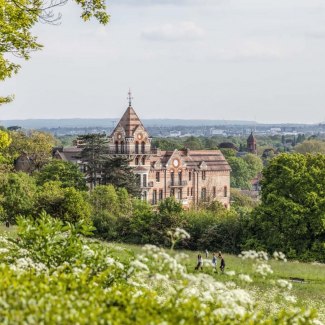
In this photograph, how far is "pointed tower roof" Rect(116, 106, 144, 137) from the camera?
261ft

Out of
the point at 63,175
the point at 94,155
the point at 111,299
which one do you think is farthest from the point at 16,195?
the point at 111,299

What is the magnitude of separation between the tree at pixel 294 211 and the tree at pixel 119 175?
2278cm

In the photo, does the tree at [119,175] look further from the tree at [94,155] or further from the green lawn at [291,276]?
the green lawn at [291,276]

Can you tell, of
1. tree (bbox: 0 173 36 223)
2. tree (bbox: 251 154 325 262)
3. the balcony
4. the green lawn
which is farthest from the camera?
the balcony

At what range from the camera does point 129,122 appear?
79.5m

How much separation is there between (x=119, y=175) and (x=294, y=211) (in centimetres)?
2593

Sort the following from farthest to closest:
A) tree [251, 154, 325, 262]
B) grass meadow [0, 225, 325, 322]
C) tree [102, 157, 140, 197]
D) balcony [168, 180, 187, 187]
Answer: balcony [168, 180, 187, 187], tree [102, 157, 140, 197], tree [251, 154, 325, 262], grass meadow [0, 225, 325, 322]

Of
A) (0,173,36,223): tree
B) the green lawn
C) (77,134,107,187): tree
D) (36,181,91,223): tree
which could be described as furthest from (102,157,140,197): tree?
the green lawn

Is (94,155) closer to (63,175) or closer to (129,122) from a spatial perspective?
(63,175)

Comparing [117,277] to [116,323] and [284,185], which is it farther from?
[284,185]

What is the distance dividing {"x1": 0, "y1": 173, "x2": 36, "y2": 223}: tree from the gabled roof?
19.2m

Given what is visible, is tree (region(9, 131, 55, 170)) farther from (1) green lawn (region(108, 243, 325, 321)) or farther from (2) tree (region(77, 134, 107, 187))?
(1) green lawn (region(108, 243, 325, 321))

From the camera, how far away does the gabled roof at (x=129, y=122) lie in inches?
3127

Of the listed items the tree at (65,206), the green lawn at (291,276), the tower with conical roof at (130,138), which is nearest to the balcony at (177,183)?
the tower with conical roof at (130,138)
